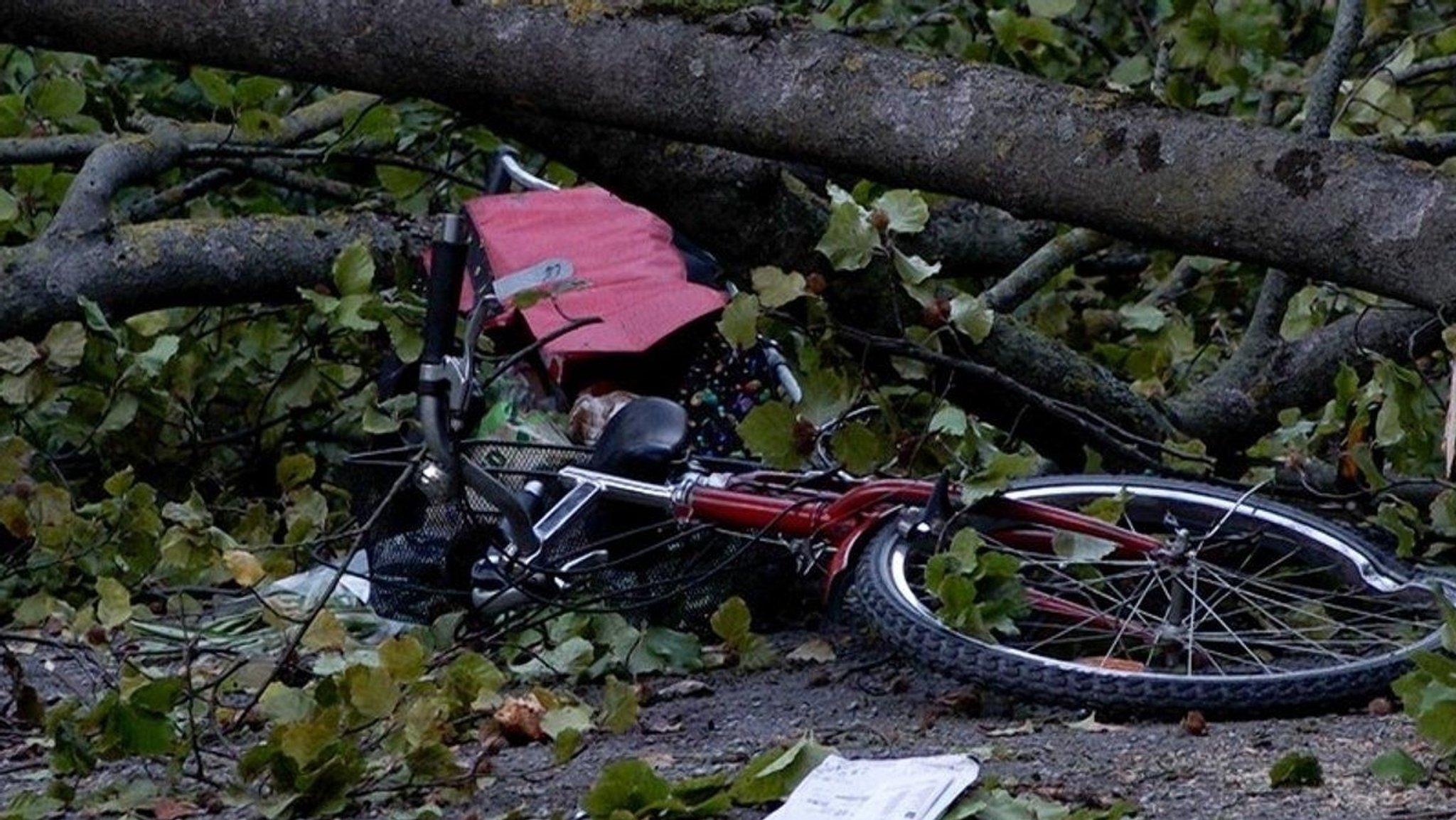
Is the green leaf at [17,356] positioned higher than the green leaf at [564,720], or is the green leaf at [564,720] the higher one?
the green leaf at [564,720]

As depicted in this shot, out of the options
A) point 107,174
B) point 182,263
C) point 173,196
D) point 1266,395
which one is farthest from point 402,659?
point 173,196

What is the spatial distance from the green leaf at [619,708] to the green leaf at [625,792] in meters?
0.56

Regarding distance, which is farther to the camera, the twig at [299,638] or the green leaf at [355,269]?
the green leaf at [355,269]

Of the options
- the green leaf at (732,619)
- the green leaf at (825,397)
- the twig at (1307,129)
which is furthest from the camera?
the twig at (1307,129)

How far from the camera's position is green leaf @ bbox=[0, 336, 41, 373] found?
4426 mm

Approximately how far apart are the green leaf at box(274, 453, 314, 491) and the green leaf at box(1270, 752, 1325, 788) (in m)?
2.42

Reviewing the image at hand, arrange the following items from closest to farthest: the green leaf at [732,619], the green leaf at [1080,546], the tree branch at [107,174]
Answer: the green leaf at [1080,546], the green leaf at [732,619], the tree branch at [107,174]

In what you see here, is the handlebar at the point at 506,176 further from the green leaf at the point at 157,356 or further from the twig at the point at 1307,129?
the twig at the point at 1307,129

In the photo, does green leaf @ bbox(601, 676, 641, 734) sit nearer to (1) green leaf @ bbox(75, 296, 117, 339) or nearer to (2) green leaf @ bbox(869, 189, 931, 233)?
(2) green leaf @ bbox(869, 189, 931, 233)

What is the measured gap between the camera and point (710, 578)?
3.80 m

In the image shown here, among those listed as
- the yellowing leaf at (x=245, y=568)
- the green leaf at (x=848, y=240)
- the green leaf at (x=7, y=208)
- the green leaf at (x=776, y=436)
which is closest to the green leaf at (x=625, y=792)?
the yellowing leaf at (x=245, y=568)

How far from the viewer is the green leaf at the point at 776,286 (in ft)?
13.1

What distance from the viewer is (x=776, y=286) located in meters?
4.02

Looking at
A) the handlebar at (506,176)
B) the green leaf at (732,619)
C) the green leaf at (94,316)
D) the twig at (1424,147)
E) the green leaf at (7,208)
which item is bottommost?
the green leaf at (732,619)
